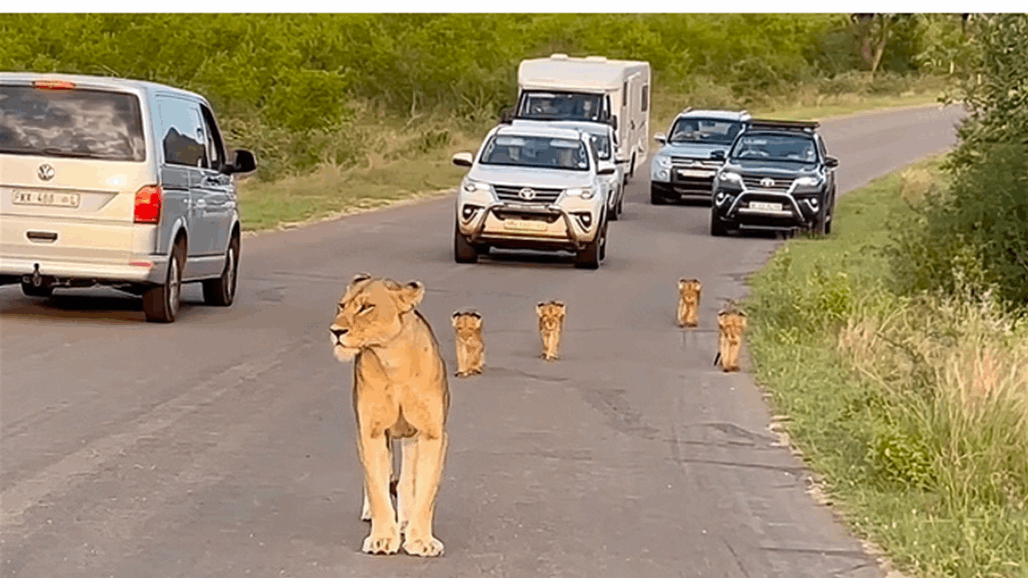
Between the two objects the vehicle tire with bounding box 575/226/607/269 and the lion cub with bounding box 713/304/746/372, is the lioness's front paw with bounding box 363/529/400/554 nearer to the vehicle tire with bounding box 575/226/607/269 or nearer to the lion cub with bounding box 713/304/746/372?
the lion cub with bounding box 713/304/746/372

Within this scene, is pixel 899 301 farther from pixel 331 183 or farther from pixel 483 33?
pixel 483 33

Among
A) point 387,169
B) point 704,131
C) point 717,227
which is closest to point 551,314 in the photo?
point 717,227

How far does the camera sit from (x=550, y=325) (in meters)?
13.8

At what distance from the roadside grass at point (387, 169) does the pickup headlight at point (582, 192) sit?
4.95 m

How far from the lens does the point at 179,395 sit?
11.5 metres

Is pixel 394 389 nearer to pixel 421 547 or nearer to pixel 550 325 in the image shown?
pixel 421 547

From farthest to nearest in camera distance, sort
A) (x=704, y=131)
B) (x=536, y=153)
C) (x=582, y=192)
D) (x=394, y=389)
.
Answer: (x=704, y=131) < (x=536, y=153) < (x=582, y=192) < (x=394, y=389)

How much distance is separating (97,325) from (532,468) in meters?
6.33

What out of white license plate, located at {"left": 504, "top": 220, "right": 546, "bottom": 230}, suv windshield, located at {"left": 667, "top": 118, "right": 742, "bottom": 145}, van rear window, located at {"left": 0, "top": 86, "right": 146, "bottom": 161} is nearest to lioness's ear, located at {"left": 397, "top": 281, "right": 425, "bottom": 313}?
van rear window, located at {"left": 0, "top": 86, "right": 146, "bottom": 161}

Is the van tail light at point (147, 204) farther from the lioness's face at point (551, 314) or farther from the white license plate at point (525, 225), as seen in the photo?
the white license plate at point (525, 225)

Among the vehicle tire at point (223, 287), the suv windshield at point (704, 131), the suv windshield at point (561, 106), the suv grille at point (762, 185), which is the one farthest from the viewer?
the suv windshield at point (704, 131)

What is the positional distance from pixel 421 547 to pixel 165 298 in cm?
824

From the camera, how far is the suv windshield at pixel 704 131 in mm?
36844

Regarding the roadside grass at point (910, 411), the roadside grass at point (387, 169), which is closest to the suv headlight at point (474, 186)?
the roadside grass at point (387, 169)
